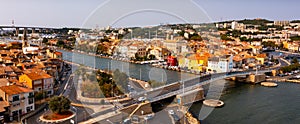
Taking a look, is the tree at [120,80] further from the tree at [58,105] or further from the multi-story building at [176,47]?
the multi-story building at [176,47]

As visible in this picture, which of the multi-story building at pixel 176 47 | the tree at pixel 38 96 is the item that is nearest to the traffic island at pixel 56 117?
the tree at pixel 38 96

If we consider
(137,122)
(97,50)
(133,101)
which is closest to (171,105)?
(133,101)

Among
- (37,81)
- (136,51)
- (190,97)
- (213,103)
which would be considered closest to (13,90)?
(37,81)

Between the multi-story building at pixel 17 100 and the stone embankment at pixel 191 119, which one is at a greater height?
the multi-story building at pixel 17 100

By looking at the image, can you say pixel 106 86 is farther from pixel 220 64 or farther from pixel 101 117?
pixel 220 64

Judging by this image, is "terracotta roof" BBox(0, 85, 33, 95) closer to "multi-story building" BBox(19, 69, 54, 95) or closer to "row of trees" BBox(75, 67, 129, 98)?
"multi-story building" BBox(19, 69, 54, 95)

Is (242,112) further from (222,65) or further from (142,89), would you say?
(222,65)

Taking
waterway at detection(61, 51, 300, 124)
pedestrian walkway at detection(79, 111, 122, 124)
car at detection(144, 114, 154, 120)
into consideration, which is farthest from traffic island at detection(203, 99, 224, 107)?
pedestrian walkway at detection(79, 111, 122, 124)
